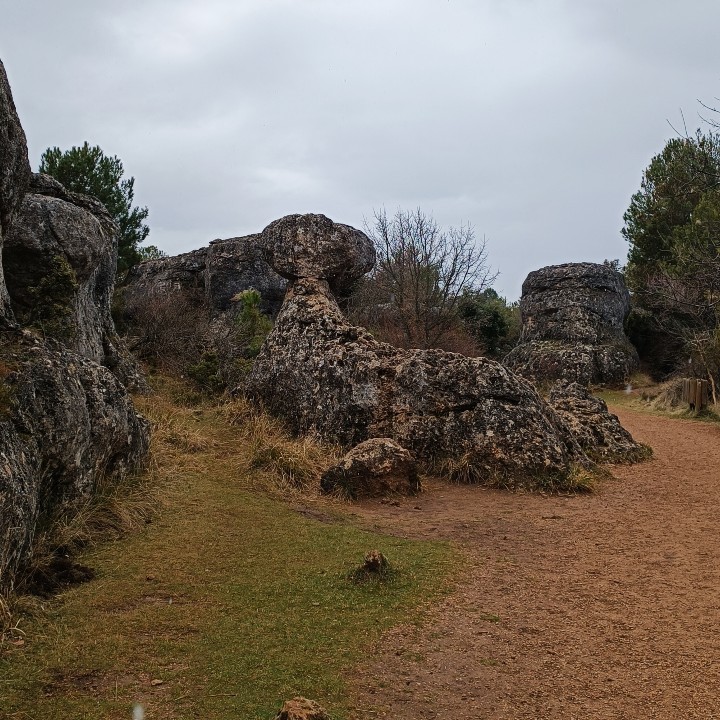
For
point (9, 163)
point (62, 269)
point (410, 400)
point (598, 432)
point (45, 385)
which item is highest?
point (9, 163)

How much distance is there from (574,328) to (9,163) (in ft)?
70.8

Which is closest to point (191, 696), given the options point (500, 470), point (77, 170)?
point (500, 470)

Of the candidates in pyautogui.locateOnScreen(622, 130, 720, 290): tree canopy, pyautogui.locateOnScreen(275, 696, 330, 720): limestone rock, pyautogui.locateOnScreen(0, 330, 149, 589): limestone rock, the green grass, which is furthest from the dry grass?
pyautogui.locateOnScreen(622, 130, 720, 290): tree canopy

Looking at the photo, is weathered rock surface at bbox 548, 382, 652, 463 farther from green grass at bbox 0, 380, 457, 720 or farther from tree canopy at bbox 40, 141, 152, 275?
tree canopy at bbox 40, 141, 152, 275

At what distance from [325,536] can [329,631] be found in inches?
86.1

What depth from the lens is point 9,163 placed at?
6.58 m

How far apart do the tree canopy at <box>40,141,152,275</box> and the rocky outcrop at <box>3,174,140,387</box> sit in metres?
8.96

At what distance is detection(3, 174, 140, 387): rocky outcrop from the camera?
27.8 ft

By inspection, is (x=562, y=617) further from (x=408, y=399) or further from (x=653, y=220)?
(x=653, y=220)

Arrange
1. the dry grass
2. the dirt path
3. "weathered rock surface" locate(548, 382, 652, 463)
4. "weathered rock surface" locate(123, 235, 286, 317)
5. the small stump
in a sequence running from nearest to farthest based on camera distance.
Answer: the dirt path
the small stump
the dry grass
"weathered rock surface" locate(548, 382, 652, 463)
"weathered rock surface" locate(123, 235, 286, 317)

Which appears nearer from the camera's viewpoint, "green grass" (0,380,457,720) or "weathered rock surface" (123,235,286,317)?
"green grass" (0,380,457,720)

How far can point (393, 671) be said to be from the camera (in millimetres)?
3951

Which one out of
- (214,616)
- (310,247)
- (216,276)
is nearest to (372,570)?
(214,616)

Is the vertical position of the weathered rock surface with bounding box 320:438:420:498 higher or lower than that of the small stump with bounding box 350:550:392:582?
higher
